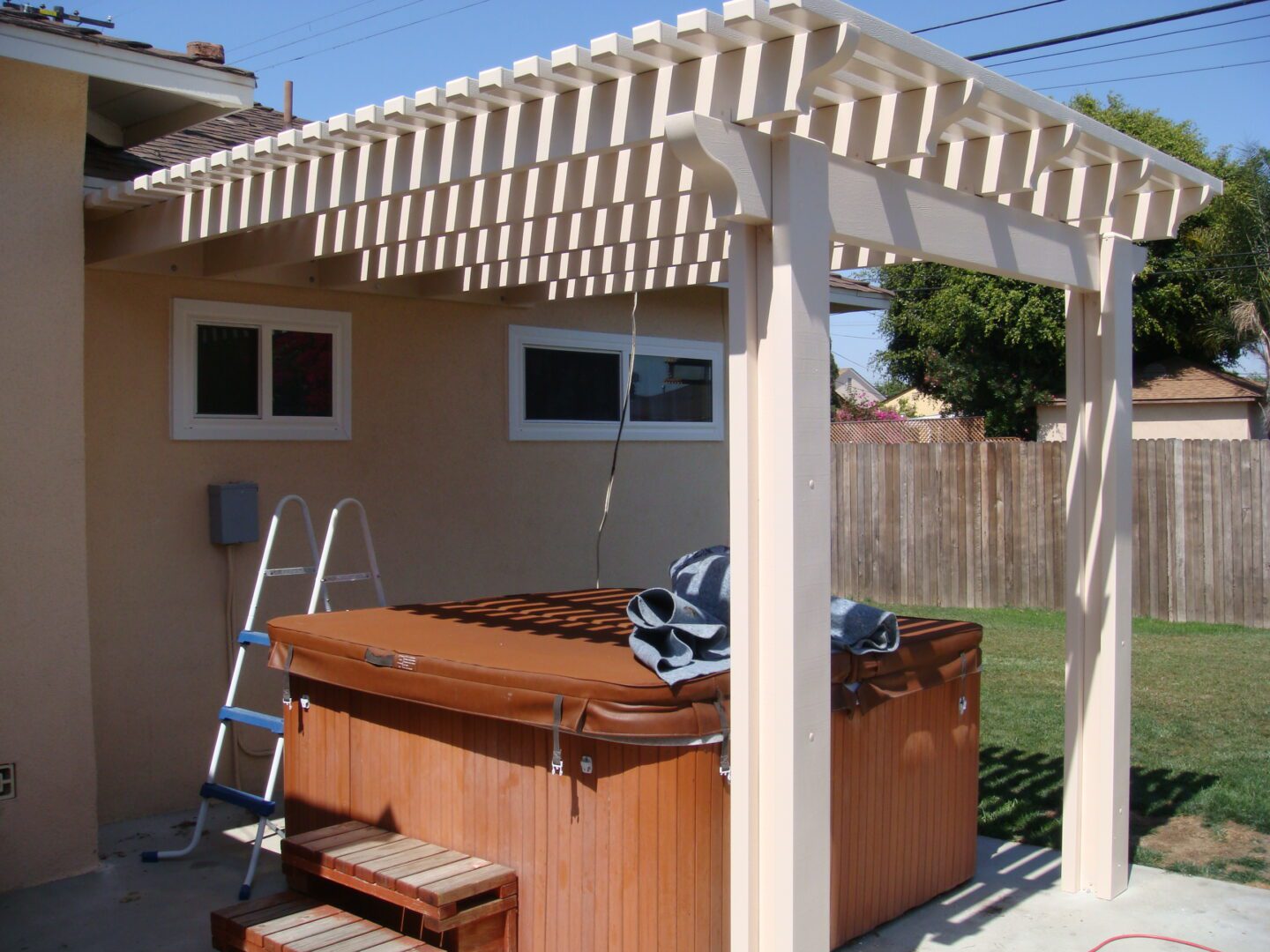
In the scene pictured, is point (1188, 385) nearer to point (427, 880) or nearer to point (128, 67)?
point (128, 67)

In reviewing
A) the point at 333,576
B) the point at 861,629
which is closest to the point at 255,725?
the point at 333,576

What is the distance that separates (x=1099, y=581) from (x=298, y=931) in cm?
332

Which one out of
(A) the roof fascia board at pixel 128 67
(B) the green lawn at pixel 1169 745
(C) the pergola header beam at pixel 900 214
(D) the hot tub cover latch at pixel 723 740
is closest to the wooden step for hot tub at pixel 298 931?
(D) the hot tub cover latch at pixel 723 740

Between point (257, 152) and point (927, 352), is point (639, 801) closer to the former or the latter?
point (257, 152)

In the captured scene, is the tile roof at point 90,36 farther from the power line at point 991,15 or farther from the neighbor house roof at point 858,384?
the neighbor house roof at point 858,384

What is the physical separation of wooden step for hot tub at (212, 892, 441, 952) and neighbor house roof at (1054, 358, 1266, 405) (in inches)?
824

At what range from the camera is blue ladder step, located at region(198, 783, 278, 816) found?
15.9 feet

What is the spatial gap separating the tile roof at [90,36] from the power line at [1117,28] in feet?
19.8

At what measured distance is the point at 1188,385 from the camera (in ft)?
75.7

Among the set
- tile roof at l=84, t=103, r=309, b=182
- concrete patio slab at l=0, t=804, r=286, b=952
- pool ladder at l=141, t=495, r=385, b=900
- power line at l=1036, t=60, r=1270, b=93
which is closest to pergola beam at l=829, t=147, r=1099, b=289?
pool ladder at l=141, t=495, r=385, b=900

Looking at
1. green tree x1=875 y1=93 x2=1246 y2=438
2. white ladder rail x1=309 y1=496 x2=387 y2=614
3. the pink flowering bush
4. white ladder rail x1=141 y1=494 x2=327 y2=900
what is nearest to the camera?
white ladder rail x1=141 y1=494 x2=327 y2=900

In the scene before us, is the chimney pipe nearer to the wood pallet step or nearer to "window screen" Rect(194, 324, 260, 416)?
"window screen" Rect(194, 324, 260, 416)

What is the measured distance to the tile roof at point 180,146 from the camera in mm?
5641

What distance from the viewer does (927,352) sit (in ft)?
86.7
